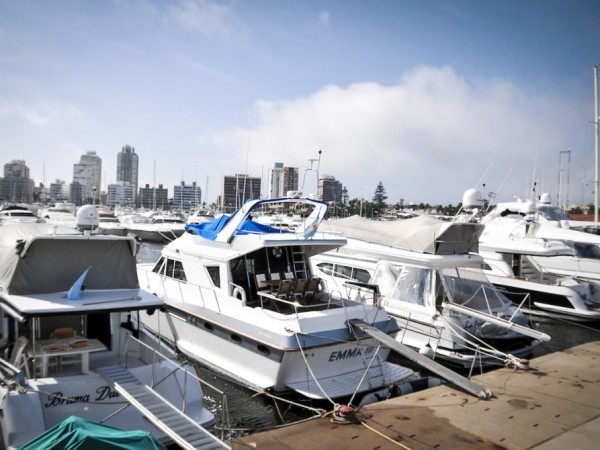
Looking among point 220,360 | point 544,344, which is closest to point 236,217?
point 220,360

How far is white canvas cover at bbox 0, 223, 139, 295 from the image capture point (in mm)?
7082

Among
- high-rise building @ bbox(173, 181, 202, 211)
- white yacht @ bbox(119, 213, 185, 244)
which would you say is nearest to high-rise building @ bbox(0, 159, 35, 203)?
high-rise building @ bbox(173, 181, 202, 211)

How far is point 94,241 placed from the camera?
786 cm

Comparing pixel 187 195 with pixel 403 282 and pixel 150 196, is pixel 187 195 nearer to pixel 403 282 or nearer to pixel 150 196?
pixel 150 196

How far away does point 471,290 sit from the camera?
13.2m

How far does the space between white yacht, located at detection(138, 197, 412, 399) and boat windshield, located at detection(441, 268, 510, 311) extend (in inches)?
137

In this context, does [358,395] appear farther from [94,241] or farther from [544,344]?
[544,344]

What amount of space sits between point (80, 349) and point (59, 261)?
63.6 inches

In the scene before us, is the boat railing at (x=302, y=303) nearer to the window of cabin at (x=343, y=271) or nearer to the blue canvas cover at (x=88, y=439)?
the window of cabin at (x=343, y=271)

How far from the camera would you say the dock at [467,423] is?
6559 mm

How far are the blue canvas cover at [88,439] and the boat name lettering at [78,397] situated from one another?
1.55 metres

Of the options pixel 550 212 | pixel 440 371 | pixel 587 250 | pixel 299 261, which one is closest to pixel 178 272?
pixel 299 261

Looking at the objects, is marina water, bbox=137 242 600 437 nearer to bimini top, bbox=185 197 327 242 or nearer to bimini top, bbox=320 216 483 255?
bimini top, bbox=185 197 327 242

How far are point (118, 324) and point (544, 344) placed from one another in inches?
536
